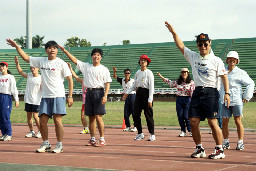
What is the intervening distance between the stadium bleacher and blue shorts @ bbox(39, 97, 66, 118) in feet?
149

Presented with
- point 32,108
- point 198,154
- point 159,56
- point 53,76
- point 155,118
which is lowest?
point 155,118

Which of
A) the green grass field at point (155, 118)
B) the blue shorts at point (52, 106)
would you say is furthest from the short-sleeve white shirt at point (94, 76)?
the green grass field at point (155, 118)

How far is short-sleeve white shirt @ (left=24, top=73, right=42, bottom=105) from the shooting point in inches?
518

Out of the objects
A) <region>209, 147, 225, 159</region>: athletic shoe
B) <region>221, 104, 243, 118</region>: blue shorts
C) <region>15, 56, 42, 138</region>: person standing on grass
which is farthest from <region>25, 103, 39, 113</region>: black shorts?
<region>209, 147, 225, 159</region>: athletic shoe

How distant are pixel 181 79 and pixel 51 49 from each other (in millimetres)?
5173

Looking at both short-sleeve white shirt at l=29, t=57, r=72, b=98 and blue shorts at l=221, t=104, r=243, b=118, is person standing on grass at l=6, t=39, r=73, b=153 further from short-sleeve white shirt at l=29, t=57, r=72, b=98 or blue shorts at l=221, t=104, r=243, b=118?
blue shorts at l=221, t=104, r=243, b=118

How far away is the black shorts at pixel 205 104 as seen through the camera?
27.7 ft

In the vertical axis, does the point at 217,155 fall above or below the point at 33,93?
below

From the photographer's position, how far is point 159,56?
6038cm

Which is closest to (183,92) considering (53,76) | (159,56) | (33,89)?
(33,89)

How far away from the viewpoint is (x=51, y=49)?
30.9ft

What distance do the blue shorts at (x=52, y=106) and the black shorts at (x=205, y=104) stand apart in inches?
100

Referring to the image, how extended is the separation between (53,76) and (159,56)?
51.4 m

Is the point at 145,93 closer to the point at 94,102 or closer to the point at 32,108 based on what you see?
the point at 94,102
